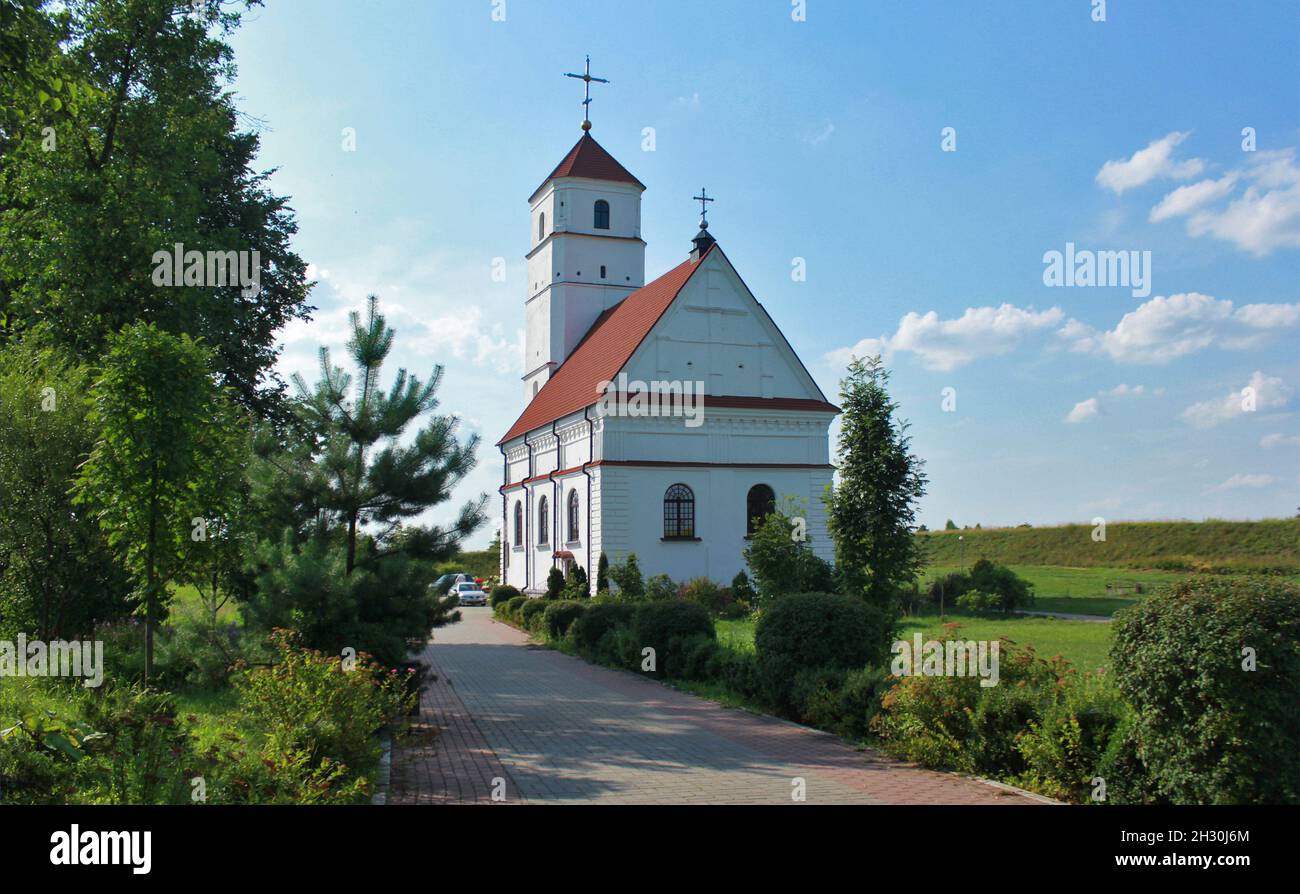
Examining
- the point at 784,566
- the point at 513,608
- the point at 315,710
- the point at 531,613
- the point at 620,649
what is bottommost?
the point at 513,608

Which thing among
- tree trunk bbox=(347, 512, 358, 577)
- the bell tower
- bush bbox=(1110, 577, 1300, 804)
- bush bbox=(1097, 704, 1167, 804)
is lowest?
bush bbox=(1097, 704, 1167, 804)

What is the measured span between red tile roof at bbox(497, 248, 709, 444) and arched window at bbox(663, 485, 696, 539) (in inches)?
171

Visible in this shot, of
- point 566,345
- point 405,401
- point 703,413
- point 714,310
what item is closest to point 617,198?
point 566,345

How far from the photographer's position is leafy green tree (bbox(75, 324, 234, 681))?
11.1 meters

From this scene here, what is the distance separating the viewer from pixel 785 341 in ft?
117

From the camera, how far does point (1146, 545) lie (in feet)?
155

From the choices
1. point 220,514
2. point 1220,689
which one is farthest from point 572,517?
point 1220,689

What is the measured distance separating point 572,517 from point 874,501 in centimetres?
2099

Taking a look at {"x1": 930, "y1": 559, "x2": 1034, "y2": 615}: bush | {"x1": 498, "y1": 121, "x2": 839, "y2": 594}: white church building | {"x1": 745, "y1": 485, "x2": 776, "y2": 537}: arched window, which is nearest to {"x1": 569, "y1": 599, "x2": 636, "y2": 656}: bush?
{"x1": 498, "y1": 121, "x2": 839, "y2": 594}: white church building

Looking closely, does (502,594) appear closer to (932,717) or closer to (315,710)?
(932,717)

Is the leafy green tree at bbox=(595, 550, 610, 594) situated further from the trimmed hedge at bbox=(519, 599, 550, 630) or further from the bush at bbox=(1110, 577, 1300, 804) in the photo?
the bush at bbox=(1110, 577, 1300, 804)

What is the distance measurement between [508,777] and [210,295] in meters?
15.5

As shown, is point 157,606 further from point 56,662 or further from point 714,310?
point 714,310

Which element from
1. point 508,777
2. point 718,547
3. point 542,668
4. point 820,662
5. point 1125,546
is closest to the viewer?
point 508,777
